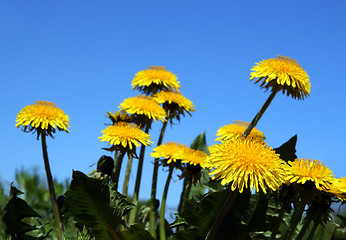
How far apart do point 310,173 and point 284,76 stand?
63cm

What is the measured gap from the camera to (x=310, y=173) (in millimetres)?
2164

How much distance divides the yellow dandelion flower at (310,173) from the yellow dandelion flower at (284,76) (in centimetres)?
51

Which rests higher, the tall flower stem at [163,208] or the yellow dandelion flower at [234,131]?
the yellow dandelion flower at [234,131]

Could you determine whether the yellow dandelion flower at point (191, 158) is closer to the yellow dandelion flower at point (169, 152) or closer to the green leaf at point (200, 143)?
the yellow dandelion flower at point (169, 152)

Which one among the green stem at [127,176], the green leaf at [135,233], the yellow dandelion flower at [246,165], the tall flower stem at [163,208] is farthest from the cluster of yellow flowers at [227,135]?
the green leaf at [135,233]

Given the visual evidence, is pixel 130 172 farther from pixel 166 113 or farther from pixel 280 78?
pixel 280 78

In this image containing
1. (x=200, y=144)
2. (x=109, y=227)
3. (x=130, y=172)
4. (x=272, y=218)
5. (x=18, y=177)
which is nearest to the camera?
(x=109, y=227)

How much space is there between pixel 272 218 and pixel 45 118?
1.64m

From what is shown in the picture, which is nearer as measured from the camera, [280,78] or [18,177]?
[280,78]

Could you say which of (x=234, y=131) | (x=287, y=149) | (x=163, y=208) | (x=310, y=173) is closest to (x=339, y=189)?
(x=310, y=173)

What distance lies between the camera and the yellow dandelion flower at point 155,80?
11.3 ft

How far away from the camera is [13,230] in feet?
8.59

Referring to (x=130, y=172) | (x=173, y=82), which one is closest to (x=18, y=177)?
(x=130, y=172)

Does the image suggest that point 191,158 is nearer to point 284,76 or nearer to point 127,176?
point 127,176
